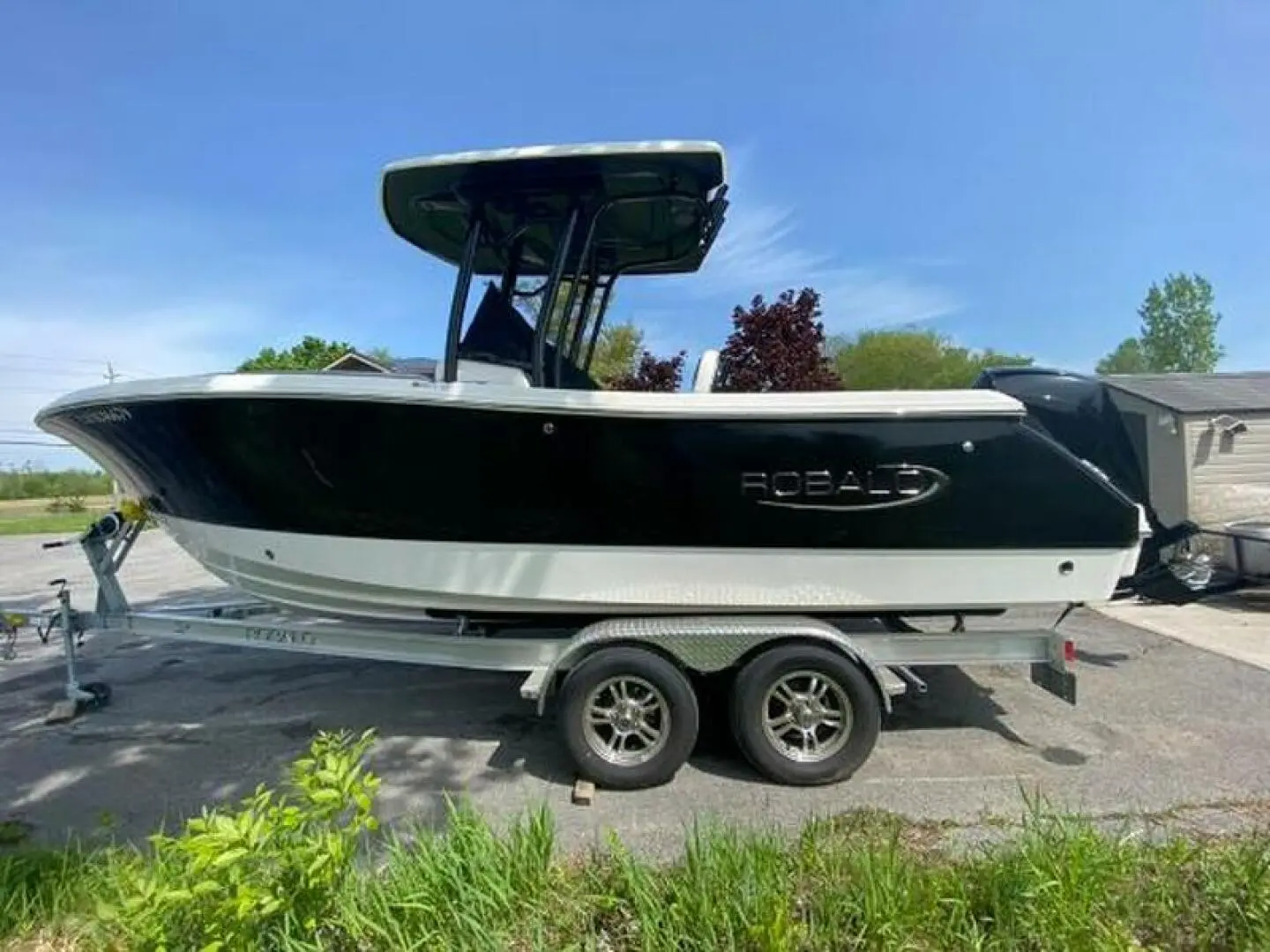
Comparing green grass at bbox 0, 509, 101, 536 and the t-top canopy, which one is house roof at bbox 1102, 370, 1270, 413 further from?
green grass at bbox 0, 509, 101, 536

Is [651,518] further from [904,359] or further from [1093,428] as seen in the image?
[904,359]

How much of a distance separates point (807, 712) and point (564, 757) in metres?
1.37

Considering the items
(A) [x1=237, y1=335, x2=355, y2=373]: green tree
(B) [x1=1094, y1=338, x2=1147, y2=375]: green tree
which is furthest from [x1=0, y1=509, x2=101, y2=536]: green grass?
(B) [x1=1094, y1=338, x2=1147, y2=375]: green tree

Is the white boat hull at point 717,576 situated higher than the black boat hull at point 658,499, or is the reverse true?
the black boat hull at point 658,499

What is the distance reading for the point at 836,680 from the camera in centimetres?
382

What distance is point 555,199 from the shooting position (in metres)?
4.25

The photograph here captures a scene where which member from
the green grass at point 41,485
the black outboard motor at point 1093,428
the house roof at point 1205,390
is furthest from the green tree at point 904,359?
the green grass at point 41,485

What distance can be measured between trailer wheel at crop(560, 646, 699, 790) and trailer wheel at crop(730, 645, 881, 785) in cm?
28

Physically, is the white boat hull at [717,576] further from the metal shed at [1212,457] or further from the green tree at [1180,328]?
the green tree at [1180,328]

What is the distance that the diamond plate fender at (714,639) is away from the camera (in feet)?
12.5

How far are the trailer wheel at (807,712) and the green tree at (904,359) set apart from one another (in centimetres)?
2901

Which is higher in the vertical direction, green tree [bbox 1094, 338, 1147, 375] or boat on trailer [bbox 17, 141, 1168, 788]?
green tree [bbox 1094, 338, 1147, 375]

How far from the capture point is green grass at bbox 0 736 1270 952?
209cm

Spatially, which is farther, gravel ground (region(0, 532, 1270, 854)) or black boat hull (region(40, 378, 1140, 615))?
black boat hull (region(40, 378, 1140, 615))
